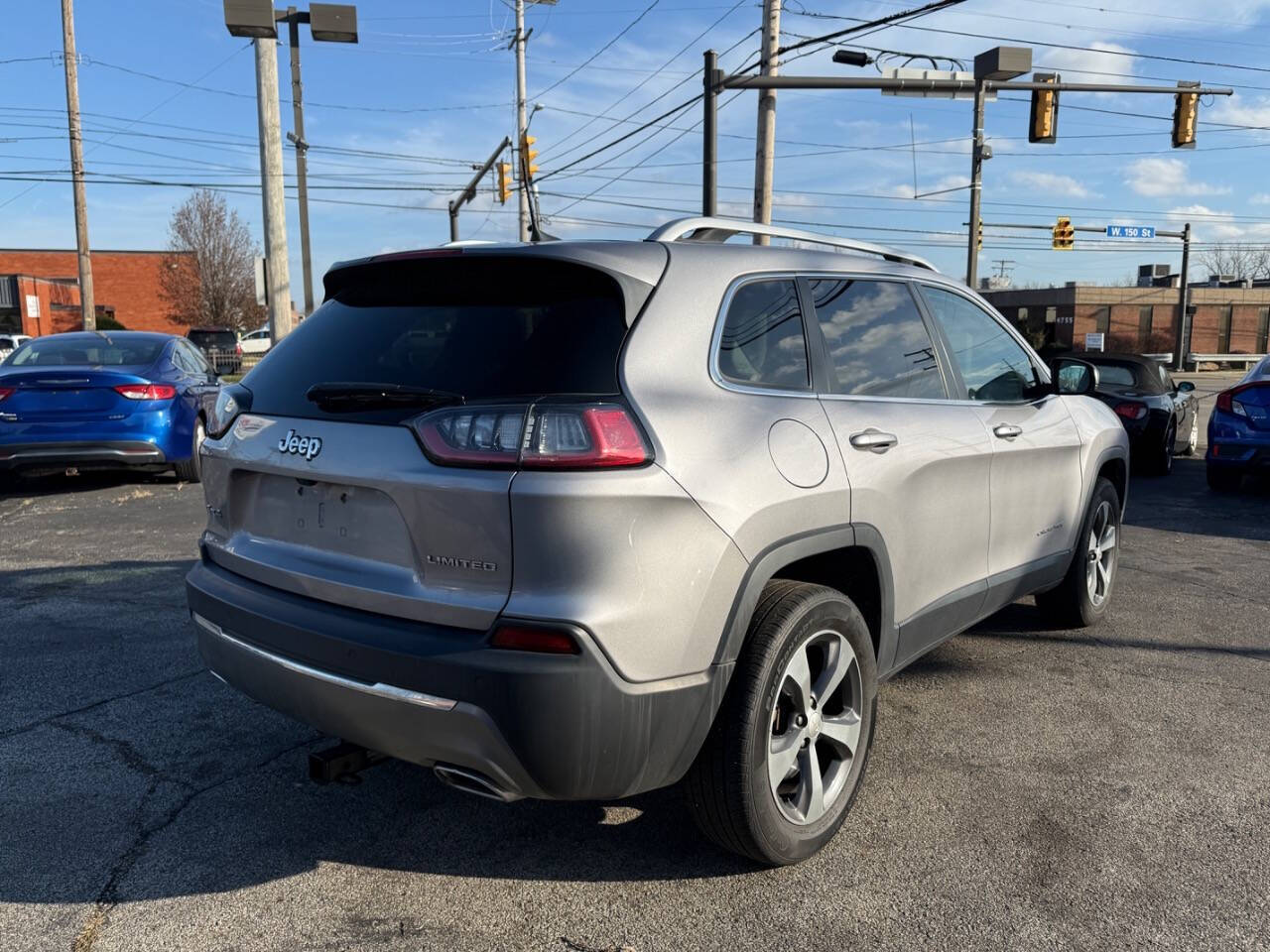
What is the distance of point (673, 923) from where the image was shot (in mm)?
2682

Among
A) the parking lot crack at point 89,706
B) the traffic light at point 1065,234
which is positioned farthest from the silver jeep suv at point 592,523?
the traffic light at point 1065,234

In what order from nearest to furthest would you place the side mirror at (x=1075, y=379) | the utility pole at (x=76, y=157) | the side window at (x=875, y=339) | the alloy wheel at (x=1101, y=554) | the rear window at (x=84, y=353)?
1. the side window at (x=875, y=339)
2. the side mirror at (x=1075, y=379)
3. the alloy wheel at (x=1101, y=554)
4. the rear window at (x=84, y=353)
5. the utility pole at (x=76, y=157)

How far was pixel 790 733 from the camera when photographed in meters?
2.94

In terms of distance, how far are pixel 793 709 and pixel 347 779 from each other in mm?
1281

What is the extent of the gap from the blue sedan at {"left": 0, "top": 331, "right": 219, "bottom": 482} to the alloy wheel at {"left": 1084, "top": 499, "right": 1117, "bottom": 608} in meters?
6.69

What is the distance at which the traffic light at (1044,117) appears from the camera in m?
18.0

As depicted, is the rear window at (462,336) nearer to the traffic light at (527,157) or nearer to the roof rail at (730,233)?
the roof rail at (730,233)

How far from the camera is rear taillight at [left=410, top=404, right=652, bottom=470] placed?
2428 millimetres

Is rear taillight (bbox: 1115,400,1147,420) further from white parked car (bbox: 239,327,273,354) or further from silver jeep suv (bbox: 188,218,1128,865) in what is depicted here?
white parked car (bbox: 239,327,273,354)

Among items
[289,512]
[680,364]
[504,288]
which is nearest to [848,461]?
[680,364]

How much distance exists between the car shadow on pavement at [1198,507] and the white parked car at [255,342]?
39538mm

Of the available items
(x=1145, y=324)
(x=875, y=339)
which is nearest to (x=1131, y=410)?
(x=875, y=339)

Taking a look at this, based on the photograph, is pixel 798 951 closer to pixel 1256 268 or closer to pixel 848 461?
pixel 848 461

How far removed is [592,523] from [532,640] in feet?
1.01
